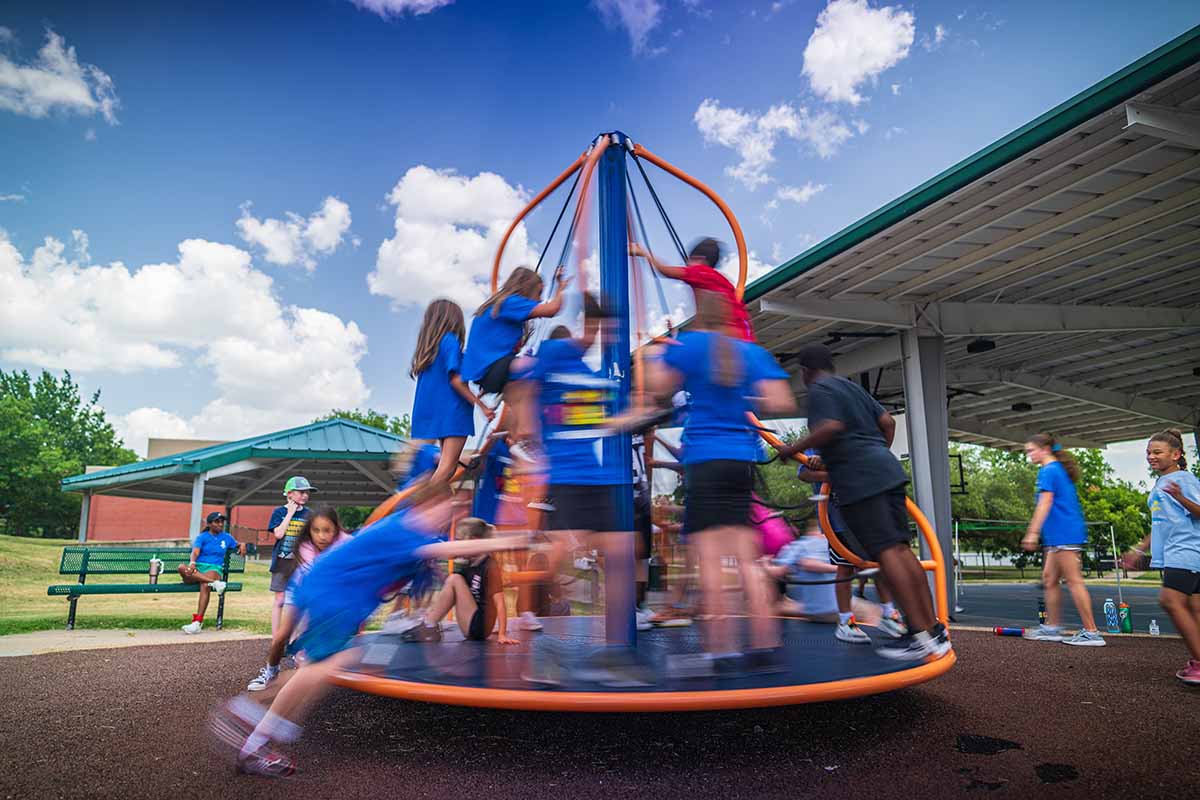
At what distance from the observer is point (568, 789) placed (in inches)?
92.8

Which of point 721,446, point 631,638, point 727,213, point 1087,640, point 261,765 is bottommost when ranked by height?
point 1087,640

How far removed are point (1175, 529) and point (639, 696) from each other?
11.1 feet

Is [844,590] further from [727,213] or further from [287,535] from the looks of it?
[287,535]

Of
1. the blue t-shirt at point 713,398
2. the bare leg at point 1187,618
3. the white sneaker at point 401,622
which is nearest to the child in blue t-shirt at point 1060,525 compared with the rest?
the bare leg at point 1187,618

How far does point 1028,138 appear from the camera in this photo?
5996 mm

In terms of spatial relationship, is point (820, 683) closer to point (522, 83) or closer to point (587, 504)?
point (587, 504)

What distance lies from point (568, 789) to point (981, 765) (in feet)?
4.79

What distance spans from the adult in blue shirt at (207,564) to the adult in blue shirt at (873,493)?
6.86 metres

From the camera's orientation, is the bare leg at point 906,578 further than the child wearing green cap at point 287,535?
No

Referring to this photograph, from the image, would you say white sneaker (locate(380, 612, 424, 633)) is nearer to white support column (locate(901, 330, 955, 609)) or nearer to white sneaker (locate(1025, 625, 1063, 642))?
white sneaker (locate(1025, 625, 1063, 642))

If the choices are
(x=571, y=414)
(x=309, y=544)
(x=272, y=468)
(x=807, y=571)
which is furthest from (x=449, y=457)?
(x=272, y=468)

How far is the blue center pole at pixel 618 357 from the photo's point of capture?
3.11 metres

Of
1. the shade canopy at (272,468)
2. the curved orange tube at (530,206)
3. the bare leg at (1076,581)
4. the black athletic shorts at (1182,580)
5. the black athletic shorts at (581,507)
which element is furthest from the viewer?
the shade canopy at (272,468)

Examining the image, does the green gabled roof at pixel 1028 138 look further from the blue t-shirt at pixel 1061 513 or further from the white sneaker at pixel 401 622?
the white sneaker at pixel 401 622
